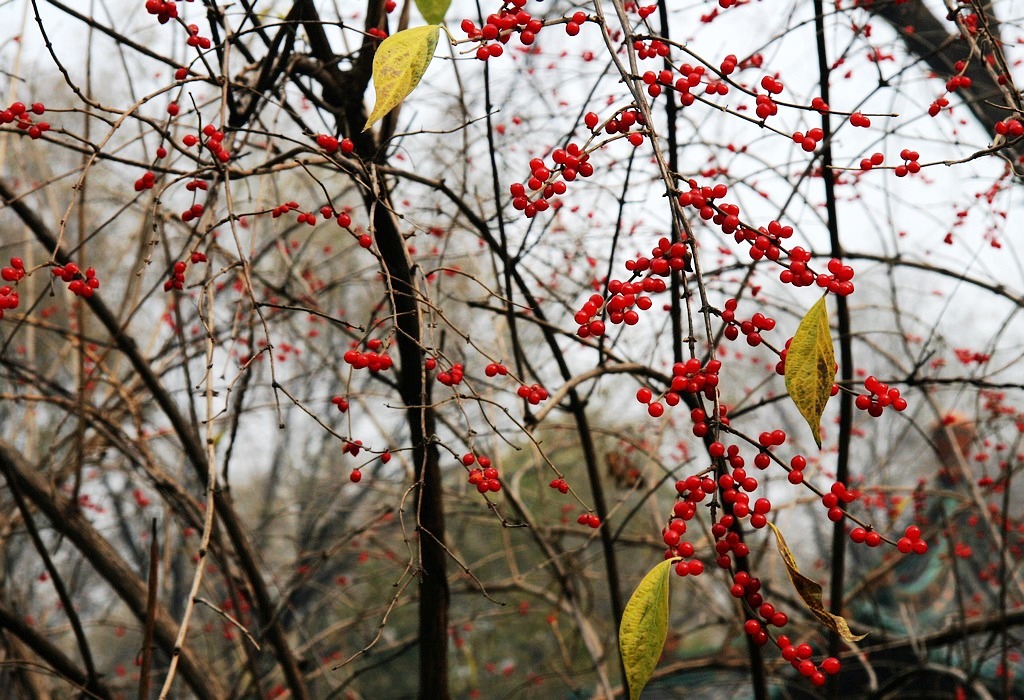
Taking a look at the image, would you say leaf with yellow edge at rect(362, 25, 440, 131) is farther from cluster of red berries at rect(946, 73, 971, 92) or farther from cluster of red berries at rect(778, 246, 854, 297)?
cluster of red berries at rect(946, 73, 971, 92)

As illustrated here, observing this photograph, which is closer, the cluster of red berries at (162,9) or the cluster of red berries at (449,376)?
the cluster of red berries at (449,376)

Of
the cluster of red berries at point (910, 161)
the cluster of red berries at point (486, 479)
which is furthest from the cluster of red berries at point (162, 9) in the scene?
the cluster of red berries at point (910, 161)

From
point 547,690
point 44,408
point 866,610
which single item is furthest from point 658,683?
point 44,408

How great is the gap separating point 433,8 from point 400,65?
136mm

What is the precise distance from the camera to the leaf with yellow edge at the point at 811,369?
1.45ft

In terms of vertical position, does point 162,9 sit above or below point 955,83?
above

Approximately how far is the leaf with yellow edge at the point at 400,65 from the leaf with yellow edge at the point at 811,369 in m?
0.25

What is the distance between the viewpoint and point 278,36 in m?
0.94

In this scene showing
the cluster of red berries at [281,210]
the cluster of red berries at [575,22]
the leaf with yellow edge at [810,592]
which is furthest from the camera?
the cluster of red berries at [281,210]

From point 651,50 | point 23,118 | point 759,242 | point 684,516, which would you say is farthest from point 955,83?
point 23,118

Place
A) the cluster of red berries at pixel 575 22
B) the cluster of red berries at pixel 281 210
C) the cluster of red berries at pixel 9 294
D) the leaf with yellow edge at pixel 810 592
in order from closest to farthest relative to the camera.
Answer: the leaf with yellow edge at pixel 810 592
the cluster of red berries at pixel 575 22
the cluster of red berries at pixel 9 294
the cluster of red berries at pixel 281 210

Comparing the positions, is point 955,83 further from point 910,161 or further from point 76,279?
point 76,279

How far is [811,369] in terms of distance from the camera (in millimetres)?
444

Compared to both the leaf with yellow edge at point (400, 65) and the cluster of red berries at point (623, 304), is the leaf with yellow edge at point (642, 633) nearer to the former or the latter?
the cluster of red berries at point (623, 304)
